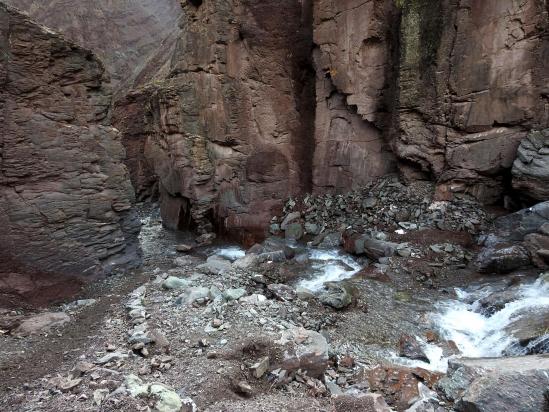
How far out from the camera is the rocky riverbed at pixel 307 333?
5.38m

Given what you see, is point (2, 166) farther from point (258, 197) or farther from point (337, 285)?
point (258, 197)

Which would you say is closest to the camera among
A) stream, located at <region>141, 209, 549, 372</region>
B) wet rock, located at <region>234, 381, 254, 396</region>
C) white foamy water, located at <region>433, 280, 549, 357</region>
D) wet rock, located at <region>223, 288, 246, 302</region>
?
wet rock, located at <region>234, 381, 254, 396</region>

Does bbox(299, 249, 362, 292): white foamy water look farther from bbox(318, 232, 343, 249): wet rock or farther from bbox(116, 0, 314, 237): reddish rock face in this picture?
bbox(116, 0, 314, 237): reddish rock face

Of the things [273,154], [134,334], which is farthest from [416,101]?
[134,334]

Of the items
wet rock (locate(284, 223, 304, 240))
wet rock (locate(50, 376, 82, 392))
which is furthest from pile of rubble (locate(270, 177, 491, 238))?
wet rock (locate(50, 376, 82, 392))

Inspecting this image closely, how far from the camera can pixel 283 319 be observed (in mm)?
7895

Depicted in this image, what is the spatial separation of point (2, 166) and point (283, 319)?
7.09m

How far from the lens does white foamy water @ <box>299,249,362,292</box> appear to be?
11281mm

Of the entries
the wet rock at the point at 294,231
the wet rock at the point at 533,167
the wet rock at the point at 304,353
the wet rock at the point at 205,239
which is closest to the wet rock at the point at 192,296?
the wet rock at the point at 304,353

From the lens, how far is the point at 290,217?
16359 mm

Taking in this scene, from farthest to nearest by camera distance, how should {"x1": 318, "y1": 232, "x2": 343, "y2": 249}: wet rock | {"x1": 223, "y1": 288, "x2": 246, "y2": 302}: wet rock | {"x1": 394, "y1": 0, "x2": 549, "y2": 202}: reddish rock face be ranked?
{"x1": 318, "y1": 232, "x2": 343, "y2": 249}: wet rock < {"x1": 394, "y1": 0, "x2": 549, "y2": 202}: reddish rock face < {"x1": 223, "y1": 288, "x2": 246, "y2": 302}: wet rock

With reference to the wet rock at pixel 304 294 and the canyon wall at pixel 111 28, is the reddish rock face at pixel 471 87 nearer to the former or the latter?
the wet rock at pixel 304 294

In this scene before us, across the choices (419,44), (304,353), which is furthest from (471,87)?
(304,353)

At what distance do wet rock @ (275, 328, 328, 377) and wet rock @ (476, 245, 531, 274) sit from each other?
640 centimetres
